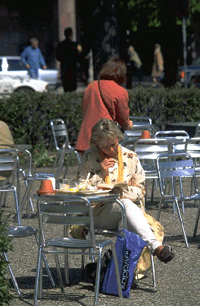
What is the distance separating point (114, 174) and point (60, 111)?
6.99 meters

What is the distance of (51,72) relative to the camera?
25.1 m

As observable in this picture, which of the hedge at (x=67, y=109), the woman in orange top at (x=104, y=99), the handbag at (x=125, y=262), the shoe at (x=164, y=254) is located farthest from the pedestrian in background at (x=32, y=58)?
the handbag at (x=125, y=262)

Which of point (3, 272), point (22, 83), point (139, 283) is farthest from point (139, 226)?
point (22, 83)

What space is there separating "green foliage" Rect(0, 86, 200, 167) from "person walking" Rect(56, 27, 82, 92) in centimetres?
363

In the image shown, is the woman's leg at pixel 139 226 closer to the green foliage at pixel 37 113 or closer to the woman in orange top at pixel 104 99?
the woman in orange top at pixel 104 99

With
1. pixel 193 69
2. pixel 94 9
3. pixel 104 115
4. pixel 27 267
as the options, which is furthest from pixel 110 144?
pixel 193 69

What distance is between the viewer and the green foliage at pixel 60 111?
12672mm

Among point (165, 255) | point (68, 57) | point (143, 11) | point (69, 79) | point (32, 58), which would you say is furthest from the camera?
point (143, 11)

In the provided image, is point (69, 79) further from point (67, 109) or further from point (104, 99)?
point (104, 99)

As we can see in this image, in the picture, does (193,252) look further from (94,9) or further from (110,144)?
(94,9)

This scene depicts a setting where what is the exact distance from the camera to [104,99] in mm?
7961

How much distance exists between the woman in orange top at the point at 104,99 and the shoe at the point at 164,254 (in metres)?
2.45

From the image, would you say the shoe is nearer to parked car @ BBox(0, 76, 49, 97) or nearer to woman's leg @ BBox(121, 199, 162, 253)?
woman's leg @ BBox(121, 199, 162, 253)

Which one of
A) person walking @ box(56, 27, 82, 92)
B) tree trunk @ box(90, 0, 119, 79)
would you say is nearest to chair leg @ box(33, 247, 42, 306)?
tree trunk @ box(90, 0, 119, 79)
